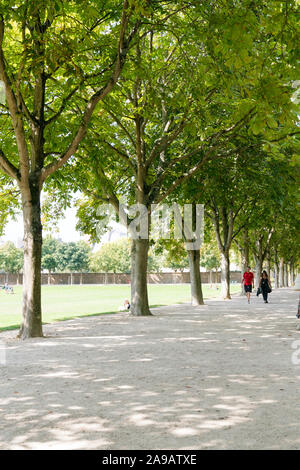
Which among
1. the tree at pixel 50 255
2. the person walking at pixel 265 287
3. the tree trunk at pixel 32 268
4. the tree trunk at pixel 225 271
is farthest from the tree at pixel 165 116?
the tree at pixel 50 255

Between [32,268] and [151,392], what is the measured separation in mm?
6969

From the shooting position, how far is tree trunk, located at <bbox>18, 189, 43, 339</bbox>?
1252 centimetres

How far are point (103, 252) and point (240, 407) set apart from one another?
108m

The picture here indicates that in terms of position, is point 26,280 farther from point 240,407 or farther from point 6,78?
point 240,407

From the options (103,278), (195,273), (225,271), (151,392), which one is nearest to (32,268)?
(151,392)

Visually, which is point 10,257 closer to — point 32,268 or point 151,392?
point 32,268

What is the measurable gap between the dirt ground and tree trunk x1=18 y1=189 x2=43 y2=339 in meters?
0.57

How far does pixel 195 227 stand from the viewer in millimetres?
25156

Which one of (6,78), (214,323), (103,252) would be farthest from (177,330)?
(103,252)

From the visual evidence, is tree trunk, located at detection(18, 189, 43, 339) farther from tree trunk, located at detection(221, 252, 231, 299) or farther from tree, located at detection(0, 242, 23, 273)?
tree, located at detection(0, 242, 23, 273)

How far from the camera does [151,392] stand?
6.48 metres

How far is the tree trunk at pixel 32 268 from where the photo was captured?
12.5m
